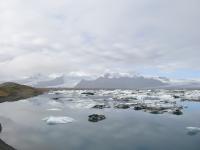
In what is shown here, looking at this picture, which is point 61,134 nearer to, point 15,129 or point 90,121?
point 15,129

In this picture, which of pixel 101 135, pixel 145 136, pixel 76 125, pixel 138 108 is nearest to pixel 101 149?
pixel 101 135

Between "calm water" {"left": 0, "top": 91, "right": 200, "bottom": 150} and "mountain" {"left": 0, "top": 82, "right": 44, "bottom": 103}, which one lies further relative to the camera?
"mountain" {"left": 0, "top": 82, "right": 44, "bottom": 103}

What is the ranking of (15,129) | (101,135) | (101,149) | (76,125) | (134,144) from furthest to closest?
(76,125)
(15,129)
(101,135)
(134,144)
(101,149)

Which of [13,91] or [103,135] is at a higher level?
[13,91]

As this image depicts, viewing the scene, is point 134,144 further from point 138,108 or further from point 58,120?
point 138,108

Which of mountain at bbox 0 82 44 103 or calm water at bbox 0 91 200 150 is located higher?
mountain at bbox 0 82 44 103

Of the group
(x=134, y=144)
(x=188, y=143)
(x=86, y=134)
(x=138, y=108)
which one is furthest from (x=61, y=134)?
(x=138, y=108)

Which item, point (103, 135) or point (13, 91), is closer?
point (103, 135)

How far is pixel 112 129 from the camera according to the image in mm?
21891

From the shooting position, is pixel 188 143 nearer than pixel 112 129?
Yes

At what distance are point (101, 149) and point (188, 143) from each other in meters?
5.90

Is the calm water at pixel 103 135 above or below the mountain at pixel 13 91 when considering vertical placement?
below

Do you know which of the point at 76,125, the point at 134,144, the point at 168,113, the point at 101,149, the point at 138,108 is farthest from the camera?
the point at 138,108

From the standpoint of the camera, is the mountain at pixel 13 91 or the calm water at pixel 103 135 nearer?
the calm water at pixel 103 135
